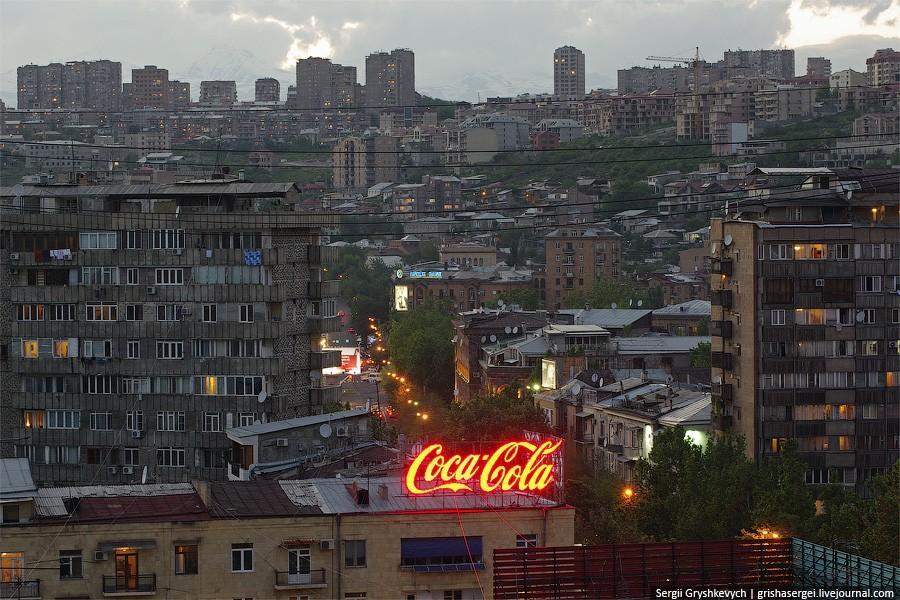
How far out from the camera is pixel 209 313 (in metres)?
69.3

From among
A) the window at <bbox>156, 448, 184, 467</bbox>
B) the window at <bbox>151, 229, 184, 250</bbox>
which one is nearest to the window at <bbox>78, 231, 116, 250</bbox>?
the window at <bbox>151, 229, 184, 250</bbox>

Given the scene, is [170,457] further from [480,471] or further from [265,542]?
[480,471]

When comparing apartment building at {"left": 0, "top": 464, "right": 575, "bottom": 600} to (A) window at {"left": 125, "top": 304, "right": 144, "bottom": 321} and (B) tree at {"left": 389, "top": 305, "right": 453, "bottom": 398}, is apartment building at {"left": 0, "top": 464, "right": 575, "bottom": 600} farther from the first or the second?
(B) tree at {"left": 389, "top": 305, "right": 453, "bottom": 398}

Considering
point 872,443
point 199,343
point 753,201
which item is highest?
point 753,201

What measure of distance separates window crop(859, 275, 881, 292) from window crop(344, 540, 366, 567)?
133 ft

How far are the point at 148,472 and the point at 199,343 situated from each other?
5.49m

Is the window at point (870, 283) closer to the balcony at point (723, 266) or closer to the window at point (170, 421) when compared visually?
the balcony at point (723, 266)

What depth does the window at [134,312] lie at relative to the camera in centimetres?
7012

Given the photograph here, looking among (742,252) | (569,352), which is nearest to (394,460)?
(742,252)

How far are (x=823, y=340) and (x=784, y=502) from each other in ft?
63.5

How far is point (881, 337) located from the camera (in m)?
77.6

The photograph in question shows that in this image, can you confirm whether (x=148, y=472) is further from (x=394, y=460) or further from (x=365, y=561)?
(x=365, y=561)

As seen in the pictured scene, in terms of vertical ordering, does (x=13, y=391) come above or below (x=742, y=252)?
below

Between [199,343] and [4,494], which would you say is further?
[199,343]
